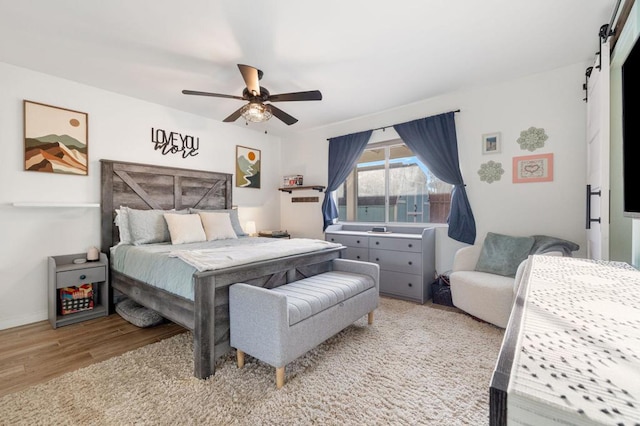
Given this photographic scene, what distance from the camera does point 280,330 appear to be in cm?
175

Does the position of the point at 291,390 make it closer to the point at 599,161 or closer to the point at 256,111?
the point at 256,111

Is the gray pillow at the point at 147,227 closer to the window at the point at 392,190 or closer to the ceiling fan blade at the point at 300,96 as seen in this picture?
the ceiling fan blade at the point at 300,96

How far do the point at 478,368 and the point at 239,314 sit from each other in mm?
1733

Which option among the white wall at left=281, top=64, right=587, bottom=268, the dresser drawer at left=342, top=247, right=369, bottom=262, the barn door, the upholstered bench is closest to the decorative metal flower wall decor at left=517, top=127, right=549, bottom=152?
the white wall at left=281, top=64, right=587, bottom=268

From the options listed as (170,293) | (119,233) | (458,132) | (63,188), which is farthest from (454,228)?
(63,188)

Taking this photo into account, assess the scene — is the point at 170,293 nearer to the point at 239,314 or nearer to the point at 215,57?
the point at 239,314

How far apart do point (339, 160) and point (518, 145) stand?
239 cm

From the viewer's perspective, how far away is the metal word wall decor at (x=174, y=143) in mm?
3762

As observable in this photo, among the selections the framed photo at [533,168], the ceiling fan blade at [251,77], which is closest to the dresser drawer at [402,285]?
the framed photo at [533,168]

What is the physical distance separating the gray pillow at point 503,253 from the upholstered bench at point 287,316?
155 cm

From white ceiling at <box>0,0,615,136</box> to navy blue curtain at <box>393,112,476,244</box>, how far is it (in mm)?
457

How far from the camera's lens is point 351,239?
4.00 m

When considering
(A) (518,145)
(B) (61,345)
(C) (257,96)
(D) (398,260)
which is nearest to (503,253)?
(D) (398,260)

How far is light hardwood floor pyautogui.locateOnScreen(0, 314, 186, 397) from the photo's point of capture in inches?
77.1
